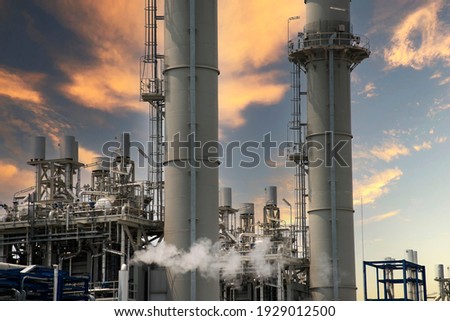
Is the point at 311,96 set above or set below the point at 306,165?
above

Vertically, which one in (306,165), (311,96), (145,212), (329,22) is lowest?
(145,212)

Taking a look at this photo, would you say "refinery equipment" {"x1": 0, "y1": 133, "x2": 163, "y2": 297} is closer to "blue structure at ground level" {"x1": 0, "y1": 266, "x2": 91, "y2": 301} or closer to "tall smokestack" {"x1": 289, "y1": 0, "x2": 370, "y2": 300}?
"blue structure at ground level" {"x1": 0, "y1": 266, "x2": 91, "y2": 301}

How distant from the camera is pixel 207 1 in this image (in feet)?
207

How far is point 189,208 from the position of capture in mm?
60188

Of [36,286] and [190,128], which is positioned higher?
[190,128]

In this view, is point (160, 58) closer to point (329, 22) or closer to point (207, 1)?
point (207, 1)

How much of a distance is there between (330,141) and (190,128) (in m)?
18.5

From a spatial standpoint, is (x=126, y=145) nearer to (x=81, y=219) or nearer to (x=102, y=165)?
(x=102, y=165)

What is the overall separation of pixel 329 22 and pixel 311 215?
59.0ft

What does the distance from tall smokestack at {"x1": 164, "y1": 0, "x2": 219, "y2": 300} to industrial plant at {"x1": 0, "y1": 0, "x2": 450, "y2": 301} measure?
0.09 m

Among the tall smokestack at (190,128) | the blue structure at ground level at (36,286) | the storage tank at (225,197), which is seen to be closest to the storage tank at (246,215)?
the storage tank at (225,197)

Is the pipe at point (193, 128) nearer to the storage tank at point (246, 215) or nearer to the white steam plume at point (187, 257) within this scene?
the white steam plume at point (187, 257)

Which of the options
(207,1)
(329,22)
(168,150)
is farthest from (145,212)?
(329,22)

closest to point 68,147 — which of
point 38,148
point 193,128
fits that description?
point 38,148
